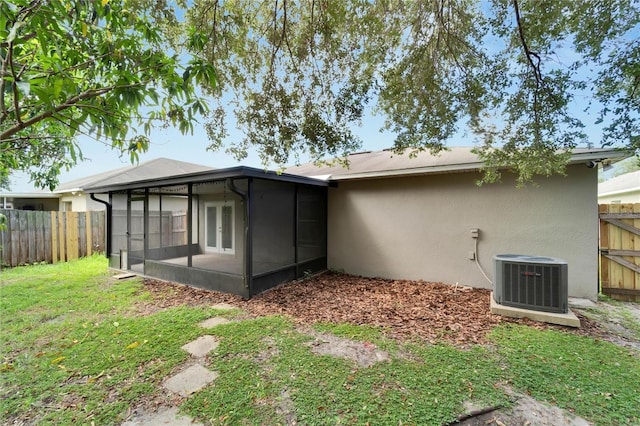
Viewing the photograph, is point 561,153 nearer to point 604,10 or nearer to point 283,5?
point 604,10

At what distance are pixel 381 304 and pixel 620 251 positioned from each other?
14.0 feet

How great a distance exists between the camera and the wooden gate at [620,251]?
15.2 feet

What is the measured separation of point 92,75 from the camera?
2.52 meters

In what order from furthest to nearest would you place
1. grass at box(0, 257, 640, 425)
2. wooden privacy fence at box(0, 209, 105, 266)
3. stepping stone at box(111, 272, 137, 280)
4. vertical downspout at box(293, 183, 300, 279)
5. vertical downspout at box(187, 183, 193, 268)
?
wooden privacy fence at box(0, 209, 105, 266), stepping stone at box(111, 272, 137, 280), vertical downspout at box(293, 183, 300, 279), vertical downspout at box(187, 183, 193, 268), grass at box(0, 257, 640, 425)

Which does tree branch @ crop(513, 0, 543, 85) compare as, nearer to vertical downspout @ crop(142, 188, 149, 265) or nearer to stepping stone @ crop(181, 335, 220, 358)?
stepping stone @ crop(181, 335, 220, 358)

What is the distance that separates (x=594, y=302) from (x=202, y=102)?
6.49m

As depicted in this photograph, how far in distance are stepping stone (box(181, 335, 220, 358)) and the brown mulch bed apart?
966 millimetres

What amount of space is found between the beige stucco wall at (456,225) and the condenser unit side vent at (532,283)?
131cm

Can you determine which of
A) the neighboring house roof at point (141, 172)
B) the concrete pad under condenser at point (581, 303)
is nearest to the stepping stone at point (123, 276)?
the neighboring house roof at point (141, 172)

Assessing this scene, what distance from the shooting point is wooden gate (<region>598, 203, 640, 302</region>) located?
4.62 metres

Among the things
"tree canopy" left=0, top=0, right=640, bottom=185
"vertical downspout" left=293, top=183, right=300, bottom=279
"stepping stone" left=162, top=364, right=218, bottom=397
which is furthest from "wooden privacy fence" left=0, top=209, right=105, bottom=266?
"stepping stone" left=162, top=364, right=218, bottom=397

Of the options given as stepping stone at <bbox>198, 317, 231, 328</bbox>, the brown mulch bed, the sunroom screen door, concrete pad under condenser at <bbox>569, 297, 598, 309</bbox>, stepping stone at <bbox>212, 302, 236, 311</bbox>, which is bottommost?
stepping stone at <bbox>198, 317, 231, 328</bbox>

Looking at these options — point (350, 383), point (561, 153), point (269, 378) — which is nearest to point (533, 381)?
point (350, 383)

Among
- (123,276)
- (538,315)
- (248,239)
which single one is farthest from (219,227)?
(538,315)
